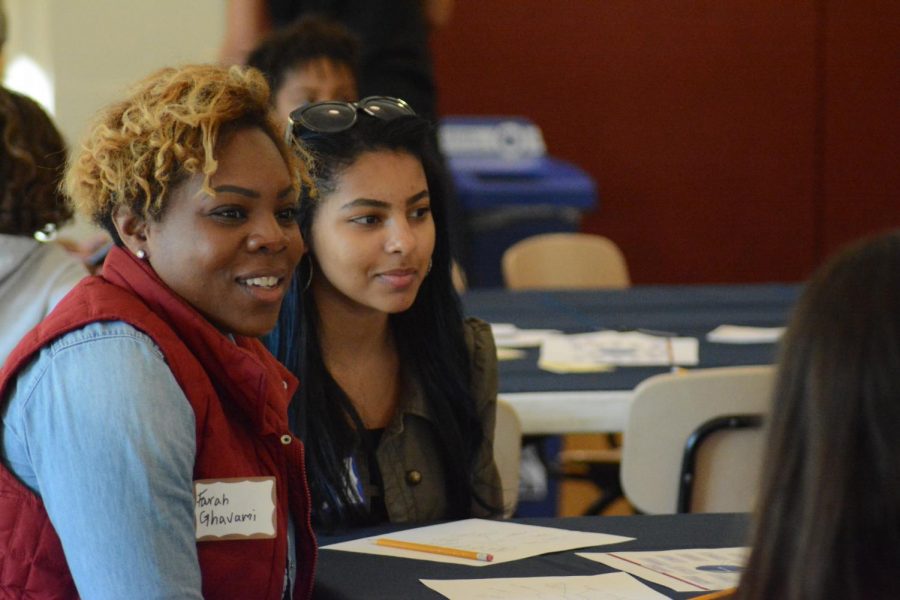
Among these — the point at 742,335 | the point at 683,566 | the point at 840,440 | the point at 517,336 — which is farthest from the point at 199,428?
the point at 742,335

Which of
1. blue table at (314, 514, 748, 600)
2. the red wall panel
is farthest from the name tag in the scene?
the red wall panel

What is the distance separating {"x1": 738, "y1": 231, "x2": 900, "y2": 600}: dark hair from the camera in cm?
86

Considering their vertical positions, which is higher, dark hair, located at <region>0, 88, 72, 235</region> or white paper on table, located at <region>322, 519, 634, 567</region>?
dark hair, located at <region>0, 88, 72, 235</region>

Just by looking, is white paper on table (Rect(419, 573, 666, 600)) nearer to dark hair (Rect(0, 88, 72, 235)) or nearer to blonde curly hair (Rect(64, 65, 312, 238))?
blonde curly hair (Rect(64, 65, 312, 238))

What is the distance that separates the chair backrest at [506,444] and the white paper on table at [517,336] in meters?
0.93

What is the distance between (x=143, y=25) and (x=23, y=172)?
3441 mm

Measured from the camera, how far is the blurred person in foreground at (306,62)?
371cm

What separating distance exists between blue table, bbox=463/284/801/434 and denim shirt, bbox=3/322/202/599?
1216mm

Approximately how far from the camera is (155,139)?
143cm

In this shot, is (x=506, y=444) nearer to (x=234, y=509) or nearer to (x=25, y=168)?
(x=234, y=509)

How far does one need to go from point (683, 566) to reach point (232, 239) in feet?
2.20

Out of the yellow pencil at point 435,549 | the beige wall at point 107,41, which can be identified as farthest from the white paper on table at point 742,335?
Answer: the beige wall at point 107,41

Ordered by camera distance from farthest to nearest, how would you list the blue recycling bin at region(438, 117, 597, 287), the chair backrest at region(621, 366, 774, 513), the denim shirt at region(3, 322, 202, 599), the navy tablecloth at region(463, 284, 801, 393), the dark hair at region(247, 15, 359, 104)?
the blue recycling bin at region(438, 117, 597, 287) → the dark hair at region(247, 15, 359, 104) → the navy tablecloth at region(463, 284, 801, 393) → the chair backrest at region(621, 366, 774, 513) → the denim shirt at region(3, 322, 202, 599)

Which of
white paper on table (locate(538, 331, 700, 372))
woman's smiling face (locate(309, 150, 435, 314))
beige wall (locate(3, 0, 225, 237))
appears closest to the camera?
woman's smiling face (locate(309, 150, 435, 314))
